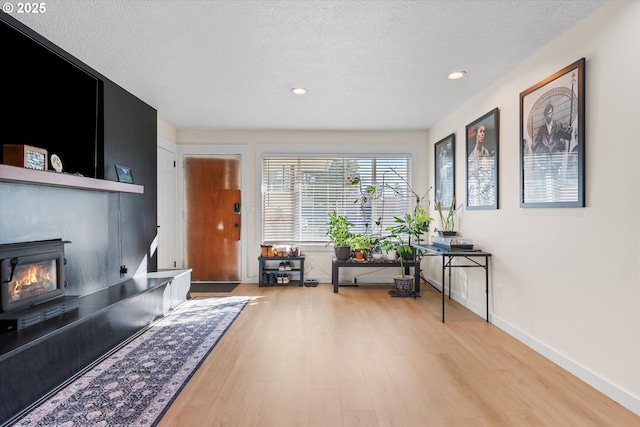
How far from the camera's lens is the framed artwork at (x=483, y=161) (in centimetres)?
327

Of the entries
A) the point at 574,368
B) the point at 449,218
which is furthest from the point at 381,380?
the point at 449,218

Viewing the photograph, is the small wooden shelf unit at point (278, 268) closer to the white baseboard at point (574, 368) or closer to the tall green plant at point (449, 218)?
the tall green plant at point (449, 218)

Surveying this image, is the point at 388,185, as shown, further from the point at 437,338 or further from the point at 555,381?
the point at 555,381

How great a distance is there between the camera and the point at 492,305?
3318 millimetres

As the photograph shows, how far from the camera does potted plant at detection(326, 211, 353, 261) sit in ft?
15.5

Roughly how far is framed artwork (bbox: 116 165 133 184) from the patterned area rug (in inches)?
59.2

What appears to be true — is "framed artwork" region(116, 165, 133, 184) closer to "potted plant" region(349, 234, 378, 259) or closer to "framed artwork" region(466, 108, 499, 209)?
"potted plant" region(349, 234, 378, 259)

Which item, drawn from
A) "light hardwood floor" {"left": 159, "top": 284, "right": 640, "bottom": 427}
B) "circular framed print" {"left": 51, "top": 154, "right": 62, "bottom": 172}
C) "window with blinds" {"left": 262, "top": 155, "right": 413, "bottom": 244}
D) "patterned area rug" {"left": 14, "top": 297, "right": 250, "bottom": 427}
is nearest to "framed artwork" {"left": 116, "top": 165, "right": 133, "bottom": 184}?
"circular framed print" {"left": 51, "top": 154, "right": 62, "bottom": 172}

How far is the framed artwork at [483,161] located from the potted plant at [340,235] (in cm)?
171

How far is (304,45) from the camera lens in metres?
2.53

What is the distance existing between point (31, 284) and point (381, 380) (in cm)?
244

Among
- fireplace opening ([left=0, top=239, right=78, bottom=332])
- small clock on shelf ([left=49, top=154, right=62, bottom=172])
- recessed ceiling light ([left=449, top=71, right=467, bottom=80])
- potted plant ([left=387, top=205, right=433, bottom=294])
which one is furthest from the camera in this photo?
potted plant ([left=387, top=205, right=433, bottom=294])

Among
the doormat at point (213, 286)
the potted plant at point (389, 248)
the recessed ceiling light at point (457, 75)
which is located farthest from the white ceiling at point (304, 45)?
the doormat at point (213, 286)

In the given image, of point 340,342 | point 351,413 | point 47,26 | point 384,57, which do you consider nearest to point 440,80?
point 384,57
